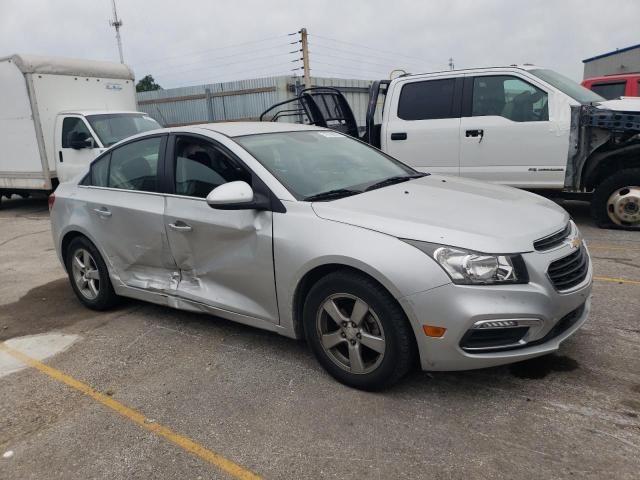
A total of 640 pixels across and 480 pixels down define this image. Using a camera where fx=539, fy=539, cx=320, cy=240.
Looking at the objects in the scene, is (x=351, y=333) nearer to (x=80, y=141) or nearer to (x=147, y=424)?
(x=147, y=424)

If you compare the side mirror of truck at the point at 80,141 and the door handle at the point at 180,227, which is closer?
the door handle at the point at 180,227

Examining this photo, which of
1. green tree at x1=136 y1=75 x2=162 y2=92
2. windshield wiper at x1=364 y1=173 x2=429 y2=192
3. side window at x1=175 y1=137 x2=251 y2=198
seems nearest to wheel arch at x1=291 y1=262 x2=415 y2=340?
windshield wiper at x1=364 y1=173 x2=429 y2=192

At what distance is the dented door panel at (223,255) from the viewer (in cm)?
342

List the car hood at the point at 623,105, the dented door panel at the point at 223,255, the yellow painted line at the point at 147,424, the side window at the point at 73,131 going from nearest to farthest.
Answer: the yellow painted line at the point at 147,424 < the dented door panel at the point at 223,255 < the car hood at the point at 623,105 < the side window at the point at 73,131

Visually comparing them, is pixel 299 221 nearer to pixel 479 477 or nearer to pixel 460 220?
pixel 460 220

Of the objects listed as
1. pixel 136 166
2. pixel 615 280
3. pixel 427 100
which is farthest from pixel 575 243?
pixel 427 100

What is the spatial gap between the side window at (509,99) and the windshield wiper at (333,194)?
157 inches

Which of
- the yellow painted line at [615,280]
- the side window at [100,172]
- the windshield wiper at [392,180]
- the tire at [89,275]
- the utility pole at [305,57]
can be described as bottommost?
the yellow painted line at [615,280]

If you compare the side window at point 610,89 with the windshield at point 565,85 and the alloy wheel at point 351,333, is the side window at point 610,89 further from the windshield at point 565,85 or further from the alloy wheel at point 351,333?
the alloy wheel at point 351,333

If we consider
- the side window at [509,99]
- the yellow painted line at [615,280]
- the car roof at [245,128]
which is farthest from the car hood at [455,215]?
the side window at [509,99]

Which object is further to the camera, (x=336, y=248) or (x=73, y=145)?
(x=73, y=145)

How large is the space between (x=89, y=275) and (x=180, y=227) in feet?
4.73

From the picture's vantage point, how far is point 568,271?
296cm

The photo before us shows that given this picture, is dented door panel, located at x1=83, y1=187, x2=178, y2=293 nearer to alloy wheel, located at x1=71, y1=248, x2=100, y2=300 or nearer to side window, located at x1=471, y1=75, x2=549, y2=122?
alloy wheel, located at x1=71, y1=248, x2=100, y2=300
